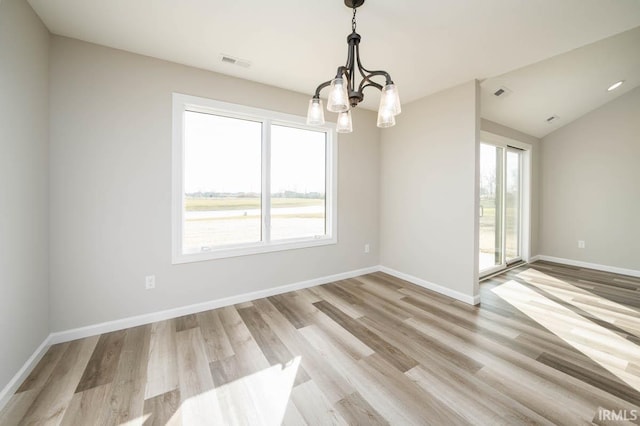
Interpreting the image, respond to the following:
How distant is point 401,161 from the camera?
3.78m

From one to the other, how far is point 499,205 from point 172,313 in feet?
16.5

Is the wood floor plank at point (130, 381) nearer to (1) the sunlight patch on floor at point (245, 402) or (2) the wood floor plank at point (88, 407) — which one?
(2) the wood floor plank at point (88, 407)

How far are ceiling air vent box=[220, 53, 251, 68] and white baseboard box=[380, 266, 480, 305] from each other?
3.47 m

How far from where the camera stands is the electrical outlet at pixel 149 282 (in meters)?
2.44

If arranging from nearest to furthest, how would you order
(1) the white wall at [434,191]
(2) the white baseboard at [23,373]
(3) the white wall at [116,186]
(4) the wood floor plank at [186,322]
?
(2) the white baseboard at [23,373] → (3) the white wall at [116,186] → (4) the wood floor plank at [186,322] → (1) the white wall at [434,191]

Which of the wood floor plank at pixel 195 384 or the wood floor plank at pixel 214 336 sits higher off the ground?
the wood floor plank at pixel 214 336

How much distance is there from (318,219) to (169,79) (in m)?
2.42

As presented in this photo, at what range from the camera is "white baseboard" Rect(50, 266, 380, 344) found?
2160mm

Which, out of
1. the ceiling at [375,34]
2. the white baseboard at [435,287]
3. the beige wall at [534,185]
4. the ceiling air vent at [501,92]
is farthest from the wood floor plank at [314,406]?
the beige wall at [534,185]

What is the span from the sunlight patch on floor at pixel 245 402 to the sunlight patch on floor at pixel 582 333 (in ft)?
7.72

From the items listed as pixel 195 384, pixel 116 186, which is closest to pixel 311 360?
pixel 195 384

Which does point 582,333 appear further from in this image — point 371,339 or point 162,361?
point 162,361

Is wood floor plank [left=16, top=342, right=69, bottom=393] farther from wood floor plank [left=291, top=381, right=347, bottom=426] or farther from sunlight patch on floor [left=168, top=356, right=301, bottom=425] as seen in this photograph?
wood floor plank [left=291, top=381, right=347, bottom=426]

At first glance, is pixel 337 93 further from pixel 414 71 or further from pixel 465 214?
pixel 465 214
